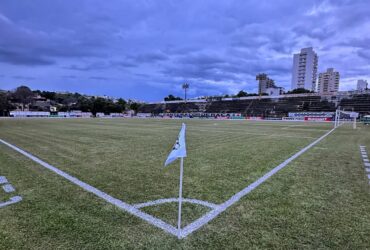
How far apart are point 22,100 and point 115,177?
134m

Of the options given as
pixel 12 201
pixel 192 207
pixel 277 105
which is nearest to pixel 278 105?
pixel 277 105

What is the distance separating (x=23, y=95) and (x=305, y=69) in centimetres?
16074

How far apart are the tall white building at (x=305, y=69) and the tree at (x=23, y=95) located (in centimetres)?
15512

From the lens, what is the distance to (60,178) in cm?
487

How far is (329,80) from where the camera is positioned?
14650 centimetres

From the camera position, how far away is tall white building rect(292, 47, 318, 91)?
5251 inches

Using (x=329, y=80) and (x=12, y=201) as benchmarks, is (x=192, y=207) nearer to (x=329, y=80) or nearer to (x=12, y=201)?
(x=12, y=201)

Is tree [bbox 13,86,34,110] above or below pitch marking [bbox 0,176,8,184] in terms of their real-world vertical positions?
above

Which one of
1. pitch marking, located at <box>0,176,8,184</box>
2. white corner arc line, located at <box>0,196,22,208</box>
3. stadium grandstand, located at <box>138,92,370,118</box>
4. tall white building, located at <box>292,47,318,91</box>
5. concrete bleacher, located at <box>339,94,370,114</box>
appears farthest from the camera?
tall white building, located at <box>292,47,318,91</box>

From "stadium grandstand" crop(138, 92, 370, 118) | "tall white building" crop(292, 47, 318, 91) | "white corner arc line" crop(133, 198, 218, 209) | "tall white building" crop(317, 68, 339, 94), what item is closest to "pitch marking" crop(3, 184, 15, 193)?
"white corner arc line" crop(133, 198, 218, 209)

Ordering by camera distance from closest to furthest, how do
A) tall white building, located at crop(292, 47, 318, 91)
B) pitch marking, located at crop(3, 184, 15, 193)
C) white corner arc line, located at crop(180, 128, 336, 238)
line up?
white corner arc line, located at crop(180, 128, 336, 238)
pitch marking, located at crop(3, 184, 15, 193)
tall white building, located at crop(292, 47, 318, 91)

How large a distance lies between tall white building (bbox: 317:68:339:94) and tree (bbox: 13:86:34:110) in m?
177

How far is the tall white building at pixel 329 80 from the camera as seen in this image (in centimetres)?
14435

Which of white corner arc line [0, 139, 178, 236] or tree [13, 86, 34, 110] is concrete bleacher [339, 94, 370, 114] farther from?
tree [13, 86, 34, 110]
